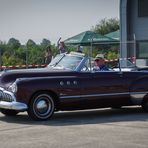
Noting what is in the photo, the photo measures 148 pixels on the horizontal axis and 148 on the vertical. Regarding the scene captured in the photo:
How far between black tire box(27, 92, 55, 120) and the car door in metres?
0.78

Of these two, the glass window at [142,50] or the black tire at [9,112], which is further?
the glass window at [142,50]

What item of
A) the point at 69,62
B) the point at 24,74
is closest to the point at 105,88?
the point at 69,62

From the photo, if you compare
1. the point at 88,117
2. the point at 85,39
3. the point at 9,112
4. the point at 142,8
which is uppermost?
the point at 142,8

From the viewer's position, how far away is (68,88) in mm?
11141

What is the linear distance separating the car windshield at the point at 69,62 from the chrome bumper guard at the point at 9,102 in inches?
64.0

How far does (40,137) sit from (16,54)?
19290 mm

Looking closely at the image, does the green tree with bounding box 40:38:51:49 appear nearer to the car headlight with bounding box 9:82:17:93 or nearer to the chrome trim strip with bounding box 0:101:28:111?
the car headlight with bounding box 9:82:17:93

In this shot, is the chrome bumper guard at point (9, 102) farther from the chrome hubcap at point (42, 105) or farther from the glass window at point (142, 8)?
the glass window at point (142, 8)

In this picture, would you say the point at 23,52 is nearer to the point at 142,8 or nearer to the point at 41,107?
the point at 142,8

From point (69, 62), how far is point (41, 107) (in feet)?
4.96

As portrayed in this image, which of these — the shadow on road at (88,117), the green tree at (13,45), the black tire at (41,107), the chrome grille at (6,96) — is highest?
the green tree at (13,45)

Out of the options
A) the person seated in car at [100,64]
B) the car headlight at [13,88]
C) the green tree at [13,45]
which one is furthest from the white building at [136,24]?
the car headlight at [13,88]

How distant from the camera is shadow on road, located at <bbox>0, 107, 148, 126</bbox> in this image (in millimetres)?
10695

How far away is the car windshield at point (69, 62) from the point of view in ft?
38.5
